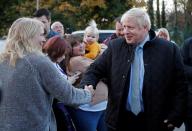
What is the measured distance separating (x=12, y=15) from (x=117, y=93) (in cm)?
2894

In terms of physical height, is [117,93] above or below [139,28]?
below

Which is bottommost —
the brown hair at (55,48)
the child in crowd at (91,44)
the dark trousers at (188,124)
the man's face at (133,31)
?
the dark trousers at (188,124)

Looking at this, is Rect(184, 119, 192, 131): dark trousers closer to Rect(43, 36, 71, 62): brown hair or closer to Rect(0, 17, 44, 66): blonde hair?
Rect(43, 36, 71, 62): brown hair

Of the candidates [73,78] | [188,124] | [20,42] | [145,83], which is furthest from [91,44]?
[20,42]

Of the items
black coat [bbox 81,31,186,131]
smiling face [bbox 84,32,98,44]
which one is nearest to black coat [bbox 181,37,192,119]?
black coat [bbox 81,31,186,131]

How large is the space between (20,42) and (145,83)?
49.7 inches

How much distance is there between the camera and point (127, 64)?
4.99 meters

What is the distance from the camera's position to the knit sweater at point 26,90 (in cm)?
445

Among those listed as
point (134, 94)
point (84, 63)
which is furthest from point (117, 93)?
point (84, 63)

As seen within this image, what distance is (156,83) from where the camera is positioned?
490 centimetres

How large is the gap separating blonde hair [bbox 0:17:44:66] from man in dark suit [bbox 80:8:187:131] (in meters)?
0.94

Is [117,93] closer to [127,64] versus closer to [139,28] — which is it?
[127,64]

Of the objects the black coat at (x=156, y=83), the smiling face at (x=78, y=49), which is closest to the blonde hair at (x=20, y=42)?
the black coat at (x=156, y=83)

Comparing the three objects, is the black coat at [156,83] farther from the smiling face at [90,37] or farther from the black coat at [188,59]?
the smiling face at [90,37]
